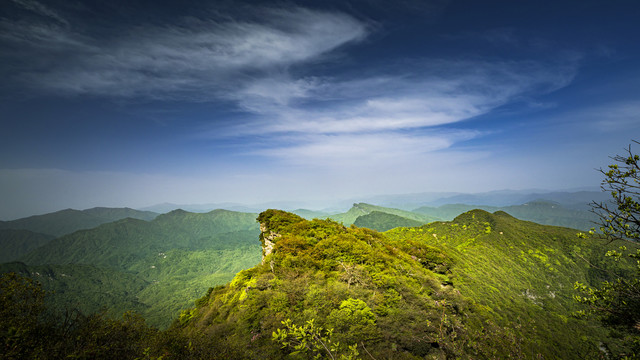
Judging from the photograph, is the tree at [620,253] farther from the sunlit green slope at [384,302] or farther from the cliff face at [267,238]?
the cliff face at [267,238]

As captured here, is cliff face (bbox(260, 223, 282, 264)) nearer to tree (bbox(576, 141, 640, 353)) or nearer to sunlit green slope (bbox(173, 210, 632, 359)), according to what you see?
sunlit green slope (bbox(173, 210, 632, 359))

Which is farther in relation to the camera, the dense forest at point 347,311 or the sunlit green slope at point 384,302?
the sunlit green slope at point 384,302

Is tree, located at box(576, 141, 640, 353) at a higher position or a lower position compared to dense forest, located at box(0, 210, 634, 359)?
higher

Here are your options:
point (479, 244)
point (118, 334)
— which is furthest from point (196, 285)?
point (118, 334)

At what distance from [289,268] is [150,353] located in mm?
18148

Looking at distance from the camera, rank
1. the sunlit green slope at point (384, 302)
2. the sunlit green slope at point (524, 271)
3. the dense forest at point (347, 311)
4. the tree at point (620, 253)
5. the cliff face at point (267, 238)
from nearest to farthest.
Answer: the tree at point (620, 253), the dense forest at point (347, 311), the sunlit green slope at point (384, 302), the cliff face at point (267, 238), the sunlit green slope at point (524, 271)

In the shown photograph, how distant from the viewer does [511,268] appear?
6906 centimetres

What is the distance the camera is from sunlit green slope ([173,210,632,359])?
2030cm

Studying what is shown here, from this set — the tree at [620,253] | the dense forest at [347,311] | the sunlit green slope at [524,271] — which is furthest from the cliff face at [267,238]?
the tree at [620,253]

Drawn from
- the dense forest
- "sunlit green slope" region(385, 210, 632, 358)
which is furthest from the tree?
"sunlit green slope" region(385, 210, 632, 358)

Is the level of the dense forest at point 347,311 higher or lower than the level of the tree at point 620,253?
lower

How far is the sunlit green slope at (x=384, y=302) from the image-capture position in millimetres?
20297

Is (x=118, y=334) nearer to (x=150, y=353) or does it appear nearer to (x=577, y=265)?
(x=150, y=353)

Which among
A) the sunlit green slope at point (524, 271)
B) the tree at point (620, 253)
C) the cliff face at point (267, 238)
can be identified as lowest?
the sunlit green slope at point (524, 271)
